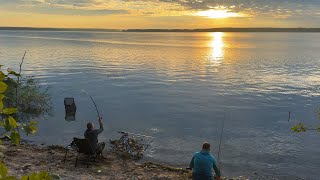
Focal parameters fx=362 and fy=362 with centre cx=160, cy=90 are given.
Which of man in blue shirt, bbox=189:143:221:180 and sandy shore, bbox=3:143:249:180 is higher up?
man in blue shirt, bbox=189:143:221:180

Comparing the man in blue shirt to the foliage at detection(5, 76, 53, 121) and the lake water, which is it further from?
the foliage at detection(5, 76, 53, 121)

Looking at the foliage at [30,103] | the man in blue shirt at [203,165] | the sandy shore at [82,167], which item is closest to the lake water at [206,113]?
the foliage at [30,103]

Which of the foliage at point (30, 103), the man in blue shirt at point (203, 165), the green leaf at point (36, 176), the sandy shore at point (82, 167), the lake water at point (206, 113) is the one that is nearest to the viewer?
the green leaf at point (36, 176)

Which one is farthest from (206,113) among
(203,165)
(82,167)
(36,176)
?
(36,176)

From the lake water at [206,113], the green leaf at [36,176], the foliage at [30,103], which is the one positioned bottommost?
the lake water at [206,113]

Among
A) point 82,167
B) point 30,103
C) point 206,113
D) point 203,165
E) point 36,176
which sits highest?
point 36,176

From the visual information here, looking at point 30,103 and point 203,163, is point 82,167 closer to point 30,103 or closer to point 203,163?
point 203,163

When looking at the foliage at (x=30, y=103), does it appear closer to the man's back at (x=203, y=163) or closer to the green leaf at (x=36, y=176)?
the man's back at (x=203, y=163)

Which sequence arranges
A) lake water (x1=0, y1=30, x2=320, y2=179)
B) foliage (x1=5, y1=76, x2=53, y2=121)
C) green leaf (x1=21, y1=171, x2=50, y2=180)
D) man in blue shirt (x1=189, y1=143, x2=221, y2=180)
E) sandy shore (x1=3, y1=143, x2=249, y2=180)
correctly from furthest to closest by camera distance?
foliage (x1=5, y1=76, x2=53, y2=121)
lake water (x1=0, y1=30, x2=320, y2=179)
sandy shore (x1=3, y1=143, x2=249, y2=180)
man in blue shirt (x1=189, y1=143, x2=221, y2=180)
green leaf (x1=21, y1=171, x2=50, y2=180)

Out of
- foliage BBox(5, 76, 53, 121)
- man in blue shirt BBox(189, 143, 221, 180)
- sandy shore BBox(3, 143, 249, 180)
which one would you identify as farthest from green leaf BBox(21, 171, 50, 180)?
foliage BBox(5, 76, 53, 121)

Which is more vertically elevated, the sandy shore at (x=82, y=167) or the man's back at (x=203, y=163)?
the man's back at (x=203, y=163)

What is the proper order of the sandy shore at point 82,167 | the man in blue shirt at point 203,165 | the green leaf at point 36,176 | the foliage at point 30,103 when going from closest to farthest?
the green leaf at point 36,176, the man in blue shirt at point 203,165, the sandy shore at point 82,167, the foliage at point 30,103

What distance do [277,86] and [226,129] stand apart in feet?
74.5

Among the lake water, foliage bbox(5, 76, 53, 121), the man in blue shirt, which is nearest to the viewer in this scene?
the man in blue shirt
